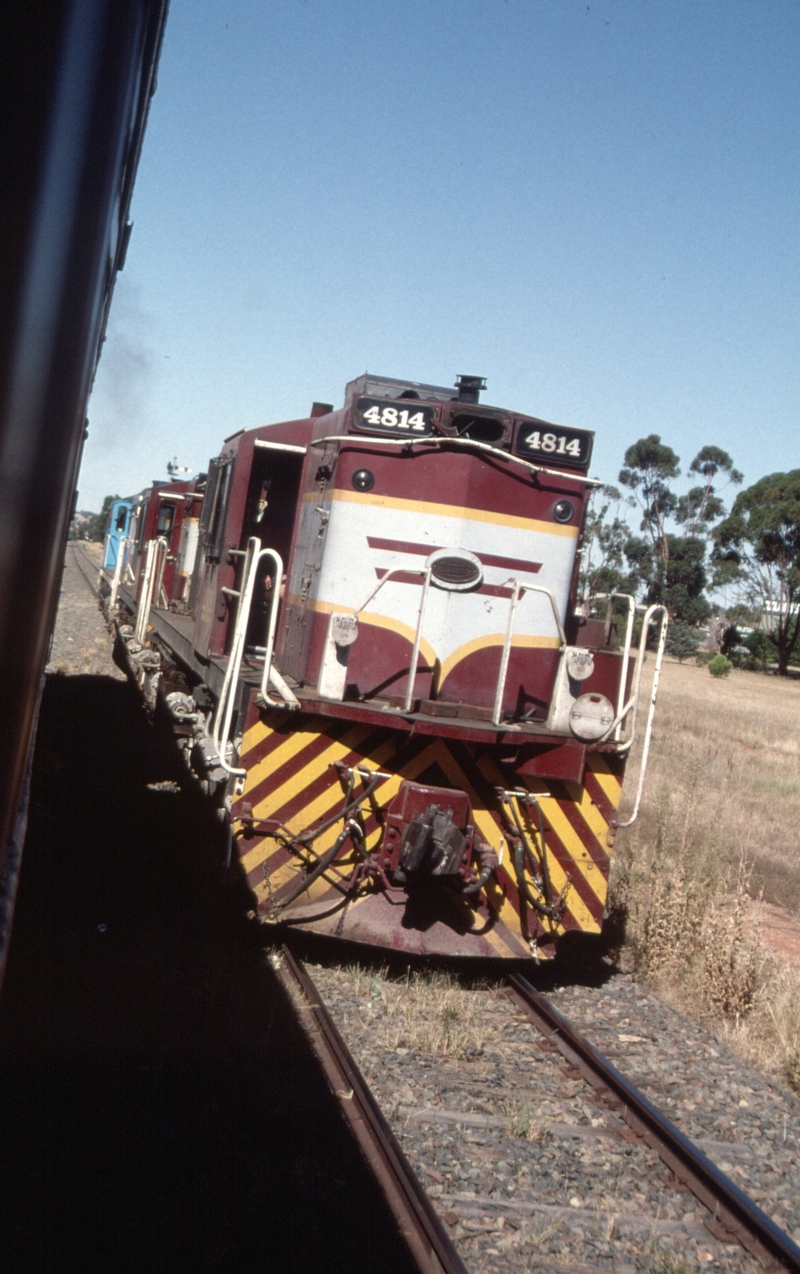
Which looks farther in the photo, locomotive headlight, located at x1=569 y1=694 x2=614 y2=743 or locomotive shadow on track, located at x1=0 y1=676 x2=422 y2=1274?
locomotive headlight, located at x1=569 y1=694 x2=614 y2=743

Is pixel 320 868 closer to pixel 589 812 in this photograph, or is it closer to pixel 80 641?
pixel 589 812

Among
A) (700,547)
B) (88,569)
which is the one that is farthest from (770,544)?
(88,569)

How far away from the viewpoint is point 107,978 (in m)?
5.07

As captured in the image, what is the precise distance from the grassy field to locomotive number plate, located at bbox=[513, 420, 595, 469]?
2963 mm

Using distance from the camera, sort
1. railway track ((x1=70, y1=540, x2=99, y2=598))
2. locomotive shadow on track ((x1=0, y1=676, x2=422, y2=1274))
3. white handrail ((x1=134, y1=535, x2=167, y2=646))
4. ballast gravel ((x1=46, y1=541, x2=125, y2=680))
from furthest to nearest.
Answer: railway track ((x1=70, y1=540, x2=99, y2=598)) → ballast gravel ((x1=46, y1=541, x2=125, y2=680)) → white handrail ((x1=134, y1=535, x2=167, y2=646)) → locomotive shadow on track ((x1=0, y1=676, x2=422, y2=1274))

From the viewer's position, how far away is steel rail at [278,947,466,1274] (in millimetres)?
3256

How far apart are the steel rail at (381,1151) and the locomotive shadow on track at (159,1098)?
6 centimetres

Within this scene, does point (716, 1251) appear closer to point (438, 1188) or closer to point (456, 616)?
point (438, 1188)

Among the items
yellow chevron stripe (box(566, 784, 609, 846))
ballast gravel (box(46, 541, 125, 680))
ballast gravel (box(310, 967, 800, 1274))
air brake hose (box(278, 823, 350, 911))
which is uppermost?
yellow chevron stripe (box(566, 784, 609, 846))

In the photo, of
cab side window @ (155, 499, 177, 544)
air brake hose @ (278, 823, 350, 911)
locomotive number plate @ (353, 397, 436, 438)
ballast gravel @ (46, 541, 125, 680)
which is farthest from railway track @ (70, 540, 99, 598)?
air brake hose @ (278, 823, 350, 911)

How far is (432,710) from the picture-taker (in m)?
5.74

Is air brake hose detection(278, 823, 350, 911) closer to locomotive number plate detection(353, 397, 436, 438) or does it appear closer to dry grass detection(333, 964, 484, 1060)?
dry grass detection(333, 964, 484, 1060)

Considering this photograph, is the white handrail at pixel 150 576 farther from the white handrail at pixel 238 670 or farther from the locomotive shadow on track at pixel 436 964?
the locomotive shadow on track at pixel 436 964

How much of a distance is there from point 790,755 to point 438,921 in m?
18.0
